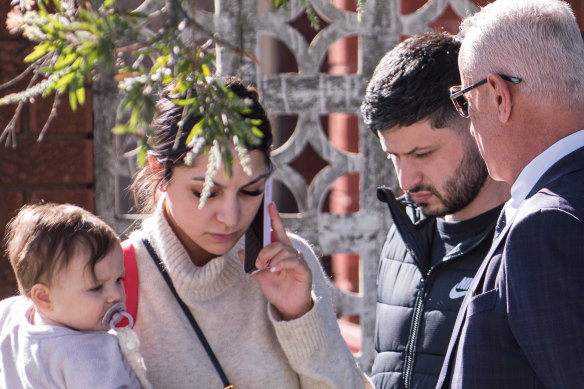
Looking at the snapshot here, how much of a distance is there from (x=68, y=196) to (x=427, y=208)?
160cm

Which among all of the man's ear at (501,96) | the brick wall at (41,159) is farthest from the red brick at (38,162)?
the man's ear at (501,96)

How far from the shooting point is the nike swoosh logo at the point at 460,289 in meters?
2.09

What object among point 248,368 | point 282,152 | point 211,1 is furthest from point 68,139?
point 248,368

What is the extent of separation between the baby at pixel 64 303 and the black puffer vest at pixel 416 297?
782mm

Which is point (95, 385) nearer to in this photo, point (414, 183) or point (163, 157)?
point (163, 157)

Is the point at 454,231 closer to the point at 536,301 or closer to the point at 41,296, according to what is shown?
the point at 536,301

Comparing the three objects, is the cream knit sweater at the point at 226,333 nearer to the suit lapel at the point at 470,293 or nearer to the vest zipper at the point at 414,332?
the vest zipper at the point at 414,332

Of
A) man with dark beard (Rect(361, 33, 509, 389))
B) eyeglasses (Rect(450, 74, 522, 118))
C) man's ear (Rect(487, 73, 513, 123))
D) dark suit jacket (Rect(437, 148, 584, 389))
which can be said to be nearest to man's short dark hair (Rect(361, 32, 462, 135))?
man with dark beard (Rect(361, 33, 509, 389))

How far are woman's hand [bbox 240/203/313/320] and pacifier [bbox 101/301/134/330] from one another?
33cm

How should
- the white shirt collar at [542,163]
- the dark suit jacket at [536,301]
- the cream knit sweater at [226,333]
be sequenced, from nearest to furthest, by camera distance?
the dark suit jacket at [536,301]
the white shirt collar at [542,163]
the cream knit sweater at [226,333]

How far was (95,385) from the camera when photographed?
1.71 meters

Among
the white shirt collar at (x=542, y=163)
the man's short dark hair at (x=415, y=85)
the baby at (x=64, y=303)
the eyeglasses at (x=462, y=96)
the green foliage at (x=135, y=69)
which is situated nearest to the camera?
the green foliage at (x=135, y=69)

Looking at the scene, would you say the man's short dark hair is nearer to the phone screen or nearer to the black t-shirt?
the black t-shirt

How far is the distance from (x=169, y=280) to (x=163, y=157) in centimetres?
30
